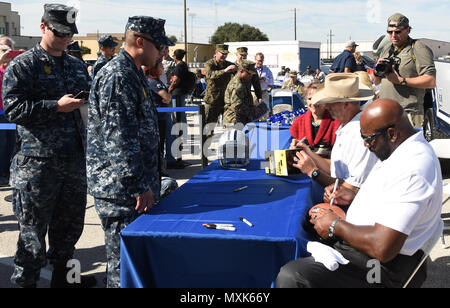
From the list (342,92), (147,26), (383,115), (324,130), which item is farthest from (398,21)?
(147,26)

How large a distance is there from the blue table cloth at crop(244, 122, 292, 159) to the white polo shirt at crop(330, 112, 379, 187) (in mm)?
1134

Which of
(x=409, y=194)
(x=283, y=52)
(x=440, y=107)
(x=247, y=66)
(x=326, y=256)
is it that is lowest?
(x=326, y=256)

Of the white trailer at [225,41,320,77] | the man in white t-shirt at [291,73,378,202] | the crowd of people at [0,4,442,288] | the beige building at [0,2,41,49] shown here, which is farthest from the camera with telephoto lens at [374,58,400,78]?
the beige building at [0,2,41,49]

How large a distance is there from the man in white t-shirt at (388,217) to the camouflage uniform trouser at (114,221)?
3.24 ft

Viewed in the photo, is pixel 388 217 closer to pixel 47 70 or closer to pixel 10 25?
pixel 47 70

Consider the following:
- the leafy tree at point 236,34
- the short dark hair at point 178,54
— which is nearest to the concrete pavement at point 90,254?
the short dark hair at point 178,54

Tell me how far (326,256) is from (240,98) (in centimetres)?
527

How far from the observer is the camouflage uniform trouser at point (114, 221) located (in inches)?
109

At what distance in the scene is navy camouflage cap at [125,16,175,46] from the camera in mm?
2814

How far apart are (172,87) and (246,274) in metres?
6.09

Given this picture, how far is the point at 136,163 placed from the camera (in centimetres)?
270

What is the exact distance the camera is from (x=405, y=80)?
5.11 metres
